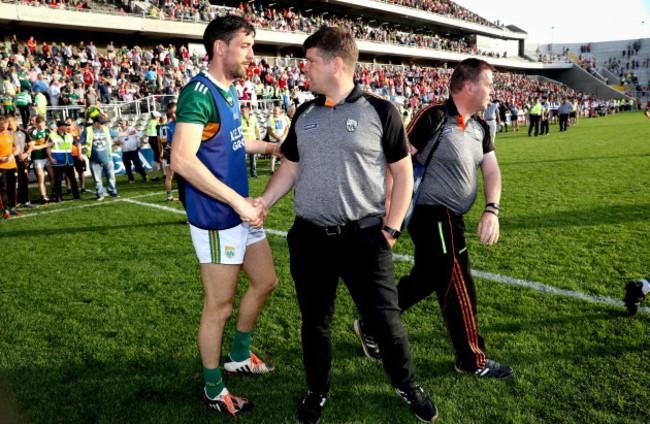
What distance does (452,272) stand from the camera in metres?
2.95

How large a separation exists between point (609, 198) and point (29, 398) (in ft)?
30.2

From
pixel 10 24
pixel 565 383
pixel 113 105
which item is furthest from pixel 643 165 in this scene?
pixel 10 24

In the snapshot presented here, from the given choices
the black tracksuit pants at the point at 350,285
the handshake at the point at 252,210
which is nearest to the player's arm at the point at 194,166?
the handshake at the point at 252,210

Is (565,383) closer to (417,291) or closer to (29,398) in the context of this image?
(417,291)

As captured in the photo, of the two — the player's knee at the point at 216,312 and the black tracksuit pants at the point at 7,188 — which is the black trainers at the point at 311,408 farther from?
the black tracksuit pants at the point at 7,188

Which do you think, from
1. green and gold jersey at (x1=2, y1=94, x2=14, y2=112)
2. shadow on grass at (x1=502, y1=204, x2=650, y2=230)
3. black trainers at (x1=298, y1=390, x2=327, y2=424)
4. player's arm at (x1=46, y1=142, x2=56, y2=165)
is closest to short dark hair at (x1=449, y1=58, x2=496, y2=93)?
black trainers at (x1=298, y1=390, x2=327, y2=424)

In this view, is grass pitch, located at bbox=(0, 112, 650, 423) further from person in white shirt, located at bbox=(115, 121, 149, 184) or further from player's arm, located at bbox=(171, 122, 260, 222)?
person in white shirt, located at bbox=(115, 121, 149, 184)

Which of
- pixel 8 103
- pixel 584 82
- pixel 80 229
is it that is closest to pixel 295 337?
pixel 80 229

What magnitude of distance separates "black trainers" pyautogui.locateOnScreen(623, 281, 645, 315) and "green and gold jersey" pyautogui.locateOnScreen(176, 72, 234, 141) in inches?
142

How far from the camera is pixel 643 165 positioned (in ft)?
37.7

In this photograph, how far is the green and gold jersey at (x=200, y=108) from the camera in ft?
7.64

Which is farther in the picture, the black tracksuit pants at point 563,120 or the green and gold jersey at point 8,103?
the black tracksuit pants at point 563,120

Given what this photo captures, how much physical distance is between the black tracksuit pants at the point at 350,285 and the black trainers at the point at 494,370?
749 millimetres

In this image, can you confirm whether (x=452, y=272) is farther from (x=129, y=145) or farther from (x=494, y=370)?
Answer: (x=129, y=145)
